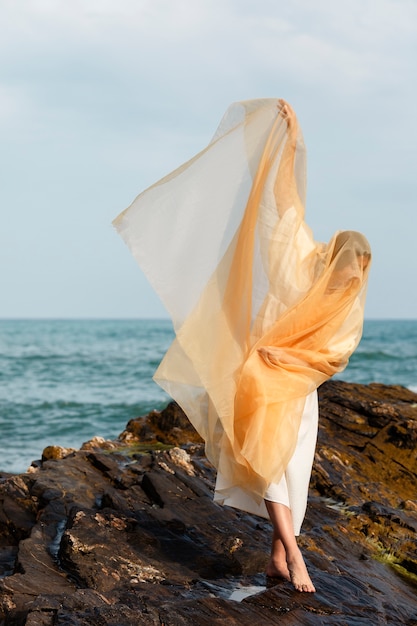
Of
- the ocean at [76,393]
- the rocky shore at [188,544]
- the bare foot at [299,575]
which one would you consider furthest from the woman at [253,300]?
the ocean at [76,393]

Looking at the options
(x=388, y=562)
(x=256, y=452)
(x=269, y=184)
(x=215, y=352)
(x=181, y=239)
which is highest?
(x=269, y=184)

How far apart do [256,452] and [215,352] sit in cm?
64

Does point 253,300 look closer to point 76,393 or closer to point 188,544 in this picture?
point 188,544

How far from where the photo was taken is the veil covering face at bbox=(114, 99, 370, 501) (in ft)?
14.7

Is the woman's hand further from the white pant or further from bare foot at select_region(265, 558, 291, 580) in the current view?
bare foot at select_region(265, 558, 291, 580)

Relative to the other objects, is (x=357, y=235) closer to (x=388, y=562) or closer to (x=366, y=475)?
(x=388, y=562)

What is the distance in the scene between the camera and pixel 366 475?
7398 millimetres

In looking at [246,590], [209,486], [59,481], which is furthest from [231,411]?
[59,481]

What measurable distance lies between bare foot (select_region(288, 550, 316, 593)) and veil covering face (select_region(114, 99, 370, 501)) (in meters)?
0.43

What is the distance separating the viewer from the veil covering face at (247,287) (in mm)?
4488

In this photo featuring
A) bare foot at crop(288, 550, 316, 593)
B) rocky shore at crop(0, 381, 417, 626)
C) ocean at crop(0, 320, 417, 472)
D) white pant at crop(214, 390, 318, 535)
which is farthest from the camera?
ocean at crop(0, 320, 417, 472)

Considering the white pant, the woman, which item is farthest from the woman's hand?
the white pant

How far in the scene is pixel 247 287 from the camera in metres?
4.67

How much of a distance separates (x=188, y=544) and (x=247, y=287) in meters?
1.82
